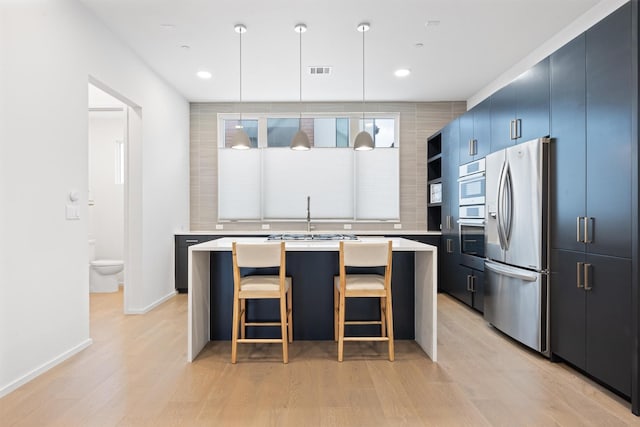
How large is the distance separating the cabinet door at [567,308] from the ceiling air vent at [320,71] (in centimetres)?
321

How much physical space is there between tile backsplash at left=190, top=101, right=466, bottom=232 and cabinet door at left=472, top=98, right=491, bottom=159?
1845mm

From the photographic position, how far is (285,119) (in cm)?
631

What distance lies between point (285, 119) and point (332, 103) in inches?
31.4

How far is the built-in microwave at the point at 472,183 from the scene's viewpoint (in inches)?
160

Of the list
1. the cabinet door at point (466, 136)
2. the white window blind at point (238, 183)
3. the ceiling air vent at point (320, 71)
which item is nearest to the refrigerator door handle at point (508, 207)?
the cabinet door at point (466, 136)

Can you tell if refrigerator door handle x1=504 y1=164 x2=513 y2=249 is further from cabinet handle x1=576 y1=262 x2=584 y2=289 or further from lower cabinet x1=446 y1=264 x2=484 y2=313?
lower cabinet x1=446 y1=264 x2=484 y2=313

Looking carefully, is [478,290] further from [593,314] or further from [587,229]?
[587,229]

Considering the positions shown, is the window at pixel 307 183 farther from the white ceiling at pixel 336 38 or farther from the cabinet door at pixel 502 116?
the cabinet door at pixel 502 116

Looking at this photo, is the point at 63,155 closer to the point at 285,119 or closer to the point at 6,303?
the point at 6,303

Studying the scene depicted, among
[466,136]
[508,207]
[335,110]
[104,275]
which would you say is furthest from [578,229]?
[104,275]

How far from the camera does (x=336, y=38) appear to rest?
12.9 ft

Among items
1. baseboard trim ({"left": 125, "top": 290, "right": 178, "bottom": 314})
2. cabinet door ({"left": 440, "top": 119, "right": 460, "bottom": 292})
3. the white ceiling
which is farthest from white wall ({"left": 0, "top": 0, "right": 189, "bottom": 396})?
cabinet door ({"left": 440, "top": 119, "right": 460, "bottom": 292})

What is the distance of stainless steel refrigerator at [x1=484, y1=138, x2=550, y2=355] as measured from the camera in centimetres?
299

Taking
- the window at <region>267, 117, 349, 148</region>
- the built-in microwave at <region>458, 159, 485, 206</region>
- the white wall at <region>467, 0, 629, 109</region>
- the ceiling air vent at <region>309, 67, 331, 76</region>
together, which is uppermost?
the ceiling air vent at <region>309, 67, 331, 76</region>
